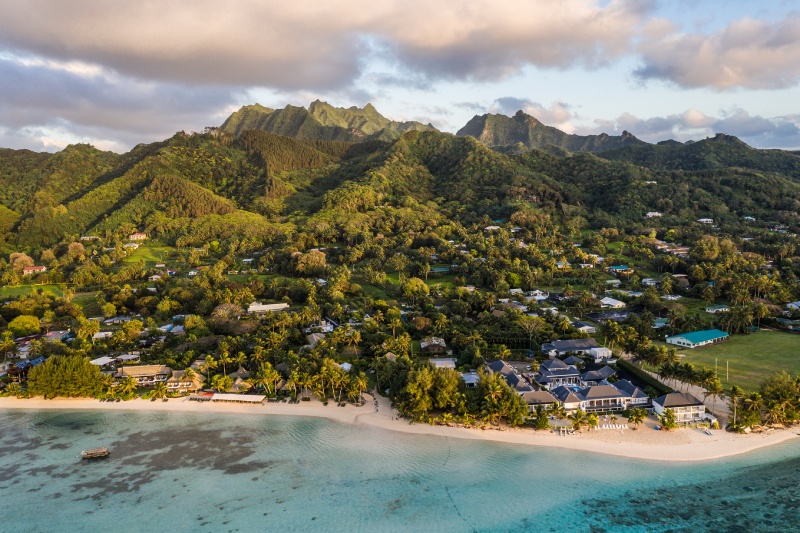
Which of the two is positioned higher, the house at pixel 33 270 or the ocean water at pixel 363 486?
the house at pixel 33 270

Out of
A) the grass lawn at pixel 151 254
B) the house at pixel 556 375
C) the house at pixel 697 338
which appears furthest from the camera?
the grass lawn at pixel 151 254

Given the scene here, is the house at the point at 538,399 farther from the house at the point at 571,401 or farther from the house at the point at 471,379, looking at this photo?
Result: the house at the point at 471,379

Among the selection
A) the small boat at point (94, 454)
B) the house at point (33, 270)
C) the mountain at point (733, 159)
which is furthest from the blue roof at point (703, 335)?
the mountain at point (733, 159)

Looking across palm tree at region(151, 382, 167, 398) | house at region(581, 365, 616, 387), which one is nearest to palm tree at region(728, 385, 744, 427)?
house at region(581, 365, 616, 387)

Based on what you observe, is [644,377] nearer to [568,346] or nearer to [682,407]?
[682,407]

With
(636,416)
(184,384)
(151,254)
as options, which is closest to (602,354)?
(636,416)

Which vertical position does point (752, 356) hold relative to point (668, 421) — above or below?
above

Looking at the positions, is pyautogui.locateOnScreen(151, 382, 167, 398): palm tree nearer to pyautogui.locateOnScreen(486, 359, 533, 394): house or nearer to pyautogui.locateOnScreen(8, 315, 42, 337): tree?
pyautogui.locateOnScreen(486, 359, 533, 394): house
